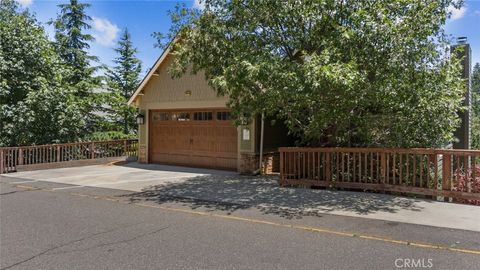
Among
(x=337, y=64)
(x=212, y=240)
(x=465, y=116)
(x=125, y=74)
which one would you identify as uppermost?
(x=125, y=74)

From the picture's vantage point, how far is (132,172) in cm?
1343

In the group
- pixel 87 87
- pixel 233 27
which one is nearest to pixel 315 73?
pixel 233 27

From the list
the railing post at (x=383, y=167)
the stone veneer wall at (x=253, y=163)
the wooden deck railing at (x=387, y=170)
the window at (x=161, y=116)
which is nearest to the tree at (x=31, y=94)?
the window at (x=161, y=116)

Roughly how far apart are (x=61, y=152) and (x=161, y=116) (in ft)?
13.8

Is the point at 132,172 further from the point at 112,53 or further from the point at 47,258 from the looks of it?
the point at 112,53

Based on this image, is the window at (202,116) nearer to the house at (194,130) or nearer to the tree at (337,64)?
the house at (194,130)

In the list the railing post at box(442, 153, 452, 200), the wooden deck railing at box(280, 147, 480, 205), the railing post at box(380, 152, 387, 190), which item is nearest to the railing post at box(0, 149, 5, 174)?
Result: the wooden deck railing at box(280, 147, 480, 205)

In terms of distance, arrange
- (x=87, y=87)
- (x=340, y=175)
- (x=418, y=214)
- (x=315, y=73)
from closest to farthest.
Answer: (x=418, y=214) → (x=315, y=73) → (x=340, y=175) → (x=87, y=87)

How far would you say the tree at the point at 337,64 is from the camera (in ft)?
25.5

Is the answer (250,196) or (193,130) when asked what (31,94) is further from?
(250,196)

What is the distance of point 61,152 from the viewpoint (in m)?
15.1

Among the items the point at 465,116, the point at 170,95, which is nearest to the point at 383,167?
the point at 465,116

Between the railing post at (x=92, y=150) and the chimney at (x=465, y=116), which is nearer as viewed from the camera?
the chimney at (x=465, y=116)

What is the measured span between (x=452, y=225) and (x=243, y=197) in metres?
4.20
